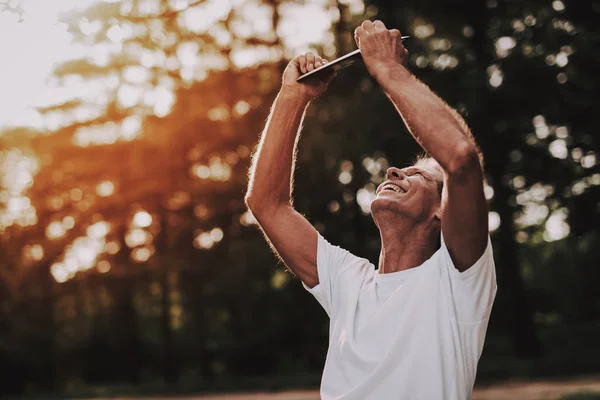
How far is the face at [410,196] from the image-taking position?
299 cm

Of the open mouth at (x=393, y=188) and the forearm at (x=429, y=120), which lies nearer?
the forearm at (x=429, y=120)

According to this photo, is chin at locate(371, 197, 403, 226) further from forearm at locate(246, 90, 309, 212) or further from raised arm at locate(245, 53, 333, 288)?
forearm at locate(246, 90, 309, 212)

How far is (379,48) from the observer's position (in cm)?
272

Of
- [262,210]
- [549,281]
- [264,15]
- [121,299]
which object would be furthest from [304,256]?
[549,281]

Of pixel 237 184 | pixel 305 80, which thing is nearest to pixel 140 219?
pixel 237 184

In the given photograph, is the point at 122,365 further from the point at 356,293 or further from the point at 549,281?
the point at 356,293

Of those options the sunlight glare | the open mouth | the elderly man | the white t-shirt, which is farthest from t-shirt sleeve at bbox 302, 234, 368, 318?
the sunlight glare

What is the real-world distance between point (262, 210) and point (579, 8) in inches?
417

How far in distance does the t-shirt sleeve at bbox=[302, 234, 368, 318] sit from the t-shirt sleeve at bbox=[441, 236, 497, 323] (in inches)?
17.1

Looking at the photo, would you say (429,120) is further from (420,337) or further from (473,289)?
(420,337)

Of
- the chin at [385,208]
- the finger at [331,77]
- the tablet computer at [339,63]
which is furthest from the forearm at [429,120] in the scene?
the finger at [331,77]

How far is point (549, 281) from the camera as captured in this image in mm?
37688

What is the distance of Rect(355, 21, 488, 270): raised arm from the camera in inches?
96.8

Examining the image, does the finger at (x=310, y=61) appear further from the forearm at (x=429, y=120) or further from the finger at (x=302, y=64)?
the forearm at (x=429, y=120)
